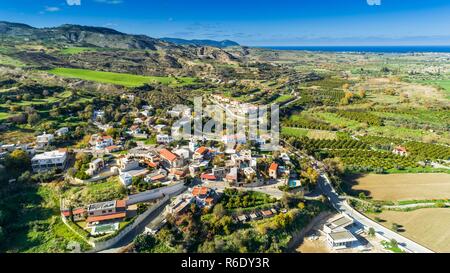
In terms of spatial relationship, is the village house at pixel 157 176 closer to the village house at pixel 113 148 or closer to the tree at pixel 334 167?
the village house at pixel 113 148

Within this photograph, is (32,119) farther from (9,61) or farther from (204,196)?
(9,61)

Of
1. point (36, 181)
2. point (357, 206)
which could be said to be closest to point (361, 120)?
point (357, 206)

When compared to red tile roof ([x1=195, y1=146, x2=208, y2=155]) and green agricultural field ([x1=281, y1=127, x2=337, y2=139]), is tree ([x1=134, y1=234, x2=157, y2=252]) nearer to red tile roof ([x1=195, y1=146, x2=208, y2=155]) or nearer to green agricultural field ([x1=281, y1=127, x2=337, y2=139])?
red tile roof ([x1=195, y1=146, x2=208, y2=155])

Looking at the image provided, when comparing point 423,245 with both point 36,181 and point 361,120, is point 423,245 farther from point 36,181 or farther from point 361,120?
point 361,120

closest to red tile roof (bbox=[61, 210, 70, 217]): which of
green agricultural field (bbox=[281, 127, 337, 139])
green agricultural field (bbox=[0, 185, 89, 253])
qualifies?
green agricultural field (bbox=[0, 185, 89, 253])

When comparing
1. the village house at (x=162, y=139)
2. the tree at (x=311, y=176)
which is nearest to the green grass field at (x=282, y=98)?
the village house at (x=162, y=139)

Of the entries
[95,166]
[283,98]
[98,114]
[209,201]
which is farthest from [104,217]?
[283,98]
